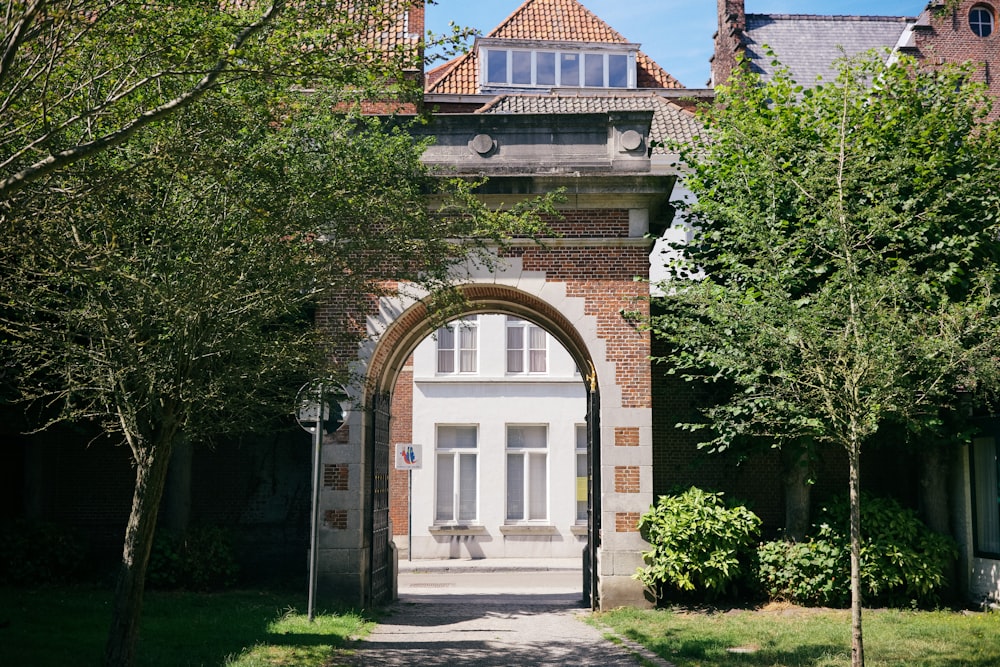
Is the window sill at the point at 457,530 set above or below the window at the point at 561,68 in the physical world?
below

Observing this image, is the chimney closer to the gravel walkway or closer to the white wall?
the white wall

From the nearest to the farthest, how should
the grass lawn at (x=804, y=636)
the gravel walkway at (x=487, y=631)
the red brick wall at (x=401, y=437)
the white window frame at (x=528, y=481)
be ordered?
the grass lawn at (x=804, y=636) → the gravel walkway at (x=487, y=631) → the red brick wall at (x=401, y=437) → the white window frame at (x=528, y=481)

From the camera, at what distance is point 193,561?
1404 cm

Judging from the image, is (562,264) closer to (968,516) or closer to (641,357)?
(641,357)

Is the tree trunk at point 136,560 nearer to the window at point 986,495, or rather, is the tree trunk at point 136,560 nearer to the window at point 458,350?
the window at point 986,495

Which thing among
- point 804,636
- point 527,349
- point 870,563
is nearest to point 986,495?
point 870,563

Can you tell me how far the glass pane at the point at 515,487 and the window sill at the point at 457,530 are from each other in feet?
2.86

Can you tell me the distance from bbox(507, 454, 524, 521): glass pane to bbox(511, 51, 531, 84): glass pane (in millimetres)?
11509

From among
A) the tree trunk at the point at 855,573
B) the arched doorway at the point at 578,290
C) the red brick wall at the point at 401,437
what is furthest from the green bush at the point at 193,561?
the red brick wall at the point at 401,437

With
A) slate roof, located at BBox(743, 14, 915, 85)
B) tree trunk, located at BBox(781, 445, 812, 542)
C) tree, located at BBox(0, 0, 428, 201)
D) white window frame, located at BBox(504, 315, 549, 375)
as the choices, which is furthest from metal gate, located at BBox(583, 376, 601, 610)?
slate roof, located at BBox(743, 14, 915, 85)

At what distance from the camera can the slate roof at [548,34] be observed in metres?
30.0

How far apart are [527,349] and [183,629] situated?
→ 1689 centimetres

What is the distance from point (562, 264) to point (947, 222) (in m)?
5.05

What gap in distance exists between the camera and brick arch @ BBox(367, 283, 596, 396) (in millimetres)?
14094
